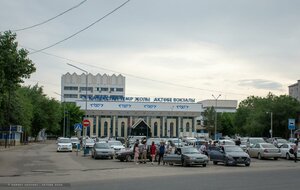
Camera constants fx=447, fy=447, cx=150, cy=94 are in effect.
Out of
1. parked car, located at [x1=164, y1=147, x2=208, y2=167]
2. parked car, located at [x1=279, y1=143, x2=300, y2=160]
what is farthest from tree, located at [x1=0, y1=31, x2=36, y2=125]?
parked car, located at [x1=279, y1=143, x2=300, y2=160]

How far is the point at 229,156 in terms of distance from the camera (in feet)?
101

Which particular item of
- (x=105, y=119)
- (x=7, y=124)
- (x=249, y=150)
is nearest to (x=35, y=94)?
(x=7, y=124)

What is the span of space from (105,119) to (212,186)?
122 metres

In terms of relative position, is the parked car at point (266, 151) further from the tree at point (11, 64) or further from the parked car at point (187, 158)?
the tree at point (11, 64)

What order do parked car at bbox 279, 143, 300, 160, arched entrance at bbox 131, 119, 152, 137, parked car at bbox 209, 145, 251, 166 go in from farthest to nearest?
arched entrance at bbox 131, 119, 152, 137, parked car at bbox 279, 143, 300, 160, parked car at bbox 209, 145, 251, 166

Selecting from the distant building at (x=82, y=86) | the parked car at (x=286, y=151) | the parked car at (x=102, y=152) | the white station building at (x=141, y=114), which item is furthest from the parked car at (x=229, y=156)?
the distant building at (x=82, y=86)

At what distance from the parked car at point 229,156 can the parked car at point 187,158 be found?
169 cm

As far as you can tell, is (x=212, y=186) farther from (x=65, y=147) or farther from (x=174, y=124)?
(x=174, y=124)

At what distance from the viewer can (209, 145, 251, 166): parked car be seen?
30562 mm

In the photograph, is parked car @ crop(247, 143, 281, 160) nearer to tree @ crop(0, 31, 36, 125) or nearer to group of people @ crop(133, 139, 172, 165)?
group of people @ crop(133, 139, 172, 165)

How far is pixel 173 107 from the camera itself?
135m

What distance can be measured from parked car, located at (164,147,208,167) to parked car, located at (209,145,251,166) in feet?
5.55

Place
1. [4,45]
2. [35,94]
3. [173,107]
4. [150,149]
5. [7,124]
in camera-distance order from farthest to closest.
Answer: [173,107]
[35,94]
[7,124]
[150,149]
[4,45]

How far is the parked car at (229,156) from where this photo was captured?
30.6 m
